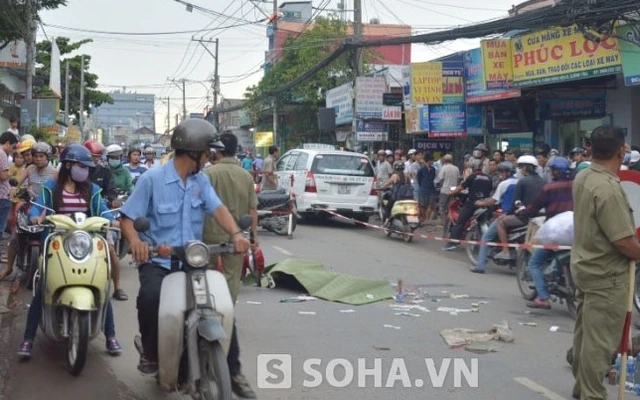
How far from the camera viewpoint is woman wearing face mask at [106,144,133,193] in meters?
12.4

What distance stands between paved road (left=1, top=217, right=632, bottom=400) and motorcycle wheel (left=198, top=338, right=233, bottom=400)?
4.51ft

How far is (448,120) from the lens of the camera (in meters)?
25.0

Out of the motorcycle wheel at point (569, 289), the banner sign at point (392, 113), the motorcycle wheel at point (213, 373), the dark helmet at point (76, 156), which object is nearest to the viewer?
the motorcycle wheel at point (213, 373)

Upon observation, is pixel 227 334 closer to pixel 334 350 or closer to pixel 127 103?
pixel 334 350

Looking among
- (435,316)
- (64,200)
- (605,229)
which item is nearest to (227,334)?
(605,229)

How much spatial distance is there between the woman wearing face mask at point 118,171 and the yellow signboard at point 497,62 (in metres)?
10.2

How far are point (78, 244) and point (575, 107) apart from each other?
1639cm

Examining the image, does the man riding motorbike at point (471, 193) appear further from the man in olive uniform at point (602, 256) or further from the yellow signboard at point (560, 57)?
the man in olive uniform at point (602, 256)

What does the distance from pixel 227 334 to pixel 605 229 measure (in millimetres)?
2431

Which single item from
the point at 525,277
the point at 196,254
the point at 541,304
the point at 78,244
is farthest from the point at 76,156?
the point at 525,277

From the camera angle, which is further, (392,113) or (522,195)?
(392,113)

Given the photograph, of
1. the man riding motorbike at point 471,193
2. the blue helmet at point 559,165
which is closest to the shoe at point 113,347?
the blue helmet at point 559,165

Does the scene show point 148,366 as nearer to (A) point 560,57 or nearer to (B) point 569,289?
(B) point 569,289

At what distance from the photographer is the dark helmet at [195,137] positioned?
18.6ft
